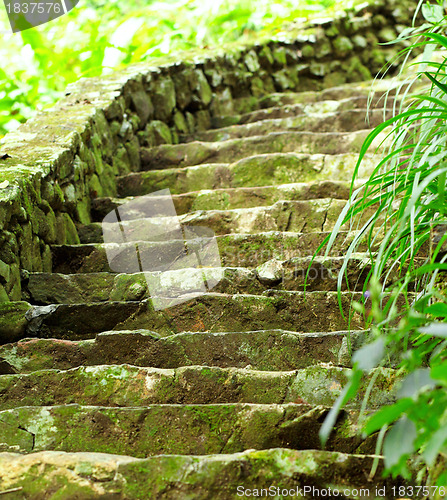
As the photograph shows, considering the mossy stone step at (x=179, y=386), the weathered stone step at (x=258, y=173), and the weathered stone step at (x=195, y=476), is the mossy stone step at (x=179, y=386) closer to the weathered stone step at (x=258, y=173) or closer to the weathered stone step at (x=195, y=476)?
the weathered stone step at (x=195, y=476)

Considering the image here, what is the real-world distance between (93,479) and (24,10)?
161 inches

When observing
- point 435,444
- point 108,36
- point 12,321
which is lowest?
point 12,321

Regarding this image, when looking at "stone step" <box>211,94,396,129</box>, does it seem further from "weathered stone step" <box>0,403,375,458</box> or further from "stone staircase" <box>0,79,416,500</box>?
"weathered stone step" <box>0,403,375,458</box>

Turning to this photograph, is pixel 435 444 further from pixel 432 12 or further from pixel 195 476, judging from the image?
pixel 432 12

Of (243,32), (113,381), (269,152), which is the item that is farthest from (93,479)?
(243,32)

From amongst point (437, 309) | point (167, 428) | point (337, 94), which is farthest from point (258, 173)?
point (437, 309)

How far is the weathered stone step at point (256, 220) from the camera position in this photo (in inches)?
88.4

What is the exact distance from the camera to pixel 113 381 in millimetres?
1374

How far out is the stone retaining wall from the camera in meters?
2.03

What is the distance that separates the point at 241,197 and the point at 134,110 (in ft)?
4.06

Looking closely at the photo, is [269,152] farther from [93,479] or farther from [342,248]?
[93,479]

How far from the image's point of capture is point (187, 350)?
4.95 ft

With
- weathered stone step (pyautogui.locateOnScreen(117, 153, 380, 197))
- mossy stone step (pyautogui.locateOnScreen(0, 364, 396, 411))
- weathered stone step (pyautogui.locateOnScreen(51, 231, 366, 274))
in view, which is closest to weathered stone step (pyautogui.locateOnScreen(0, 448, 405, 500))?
mossy stone step (pyautogui.locateOnScreen(0, 364, 396, 411))

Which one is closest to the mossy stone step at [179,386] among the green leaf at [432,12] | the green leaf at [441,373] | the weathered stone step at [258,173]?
the green leaf at [441,373]
